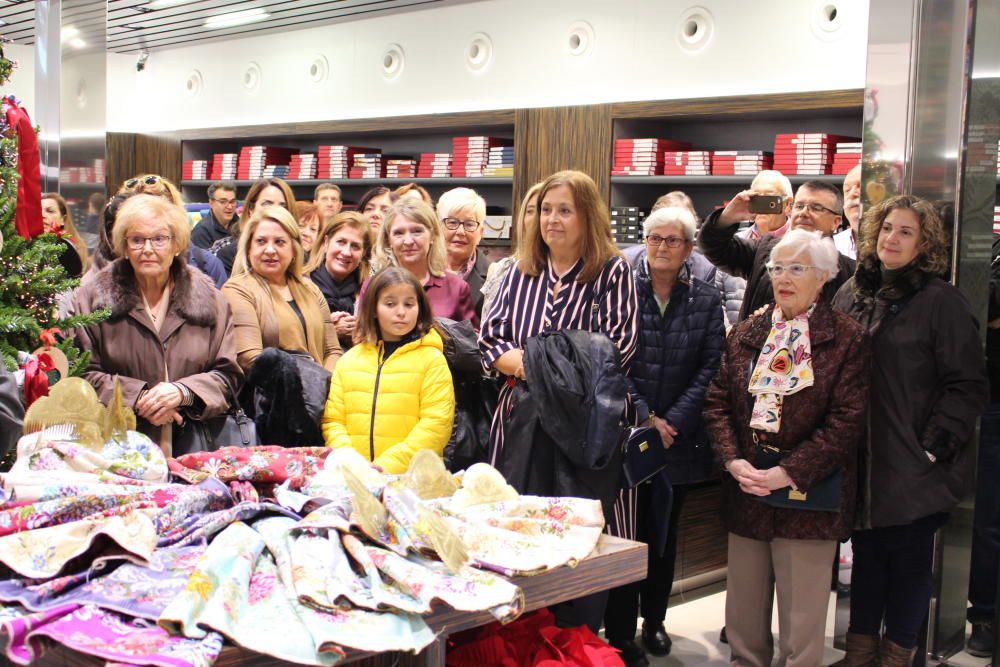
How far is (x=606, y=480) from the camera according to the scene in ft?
11.3

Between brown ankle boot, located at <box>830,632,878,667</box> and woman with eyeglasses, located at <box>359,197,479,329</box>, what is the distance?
5.74 ft

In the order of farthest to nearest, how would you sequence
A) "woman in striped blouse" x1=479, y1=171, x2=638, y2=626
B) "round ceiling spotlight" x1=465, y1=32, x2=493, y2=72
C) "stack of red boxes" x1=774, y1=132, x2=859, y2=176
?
1. "round ceiling spotlight" x1=465, y1=32, x2=493, y2=72
2. "stack of red boxes" x1=774, y1=132, x2=859, y2=176
3. "woman in striped blouse" x1=479, y1=171, x2=638, y2=626

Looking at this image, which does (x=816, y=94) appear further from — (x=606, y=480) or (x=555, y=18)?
(x=606, y=480)

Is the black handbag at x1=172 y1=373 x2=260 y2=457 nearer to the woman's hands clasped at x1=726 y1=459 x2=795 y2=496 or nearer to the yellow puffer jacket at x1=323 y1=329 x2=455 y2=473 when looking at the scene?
the yellow puffer jacket at x1=323 y1=329 x2=455 y2=473

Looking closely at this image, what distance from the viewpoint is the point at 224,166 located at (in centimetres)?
988

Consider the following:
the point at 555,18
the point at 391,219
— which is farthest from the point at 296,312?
the point at 555,18

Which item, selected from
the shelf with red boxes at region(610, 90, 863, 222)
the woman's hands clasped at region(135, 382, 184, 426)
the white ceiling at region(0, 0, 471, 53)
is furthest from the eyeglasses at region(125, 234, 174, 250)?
the white ceiling at region(0, 0, 471, 53)

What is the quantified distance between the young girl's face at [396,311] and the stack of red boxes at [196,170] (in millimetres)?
7058

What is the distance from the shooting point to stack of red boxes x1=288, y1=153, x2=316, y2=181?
9.27m

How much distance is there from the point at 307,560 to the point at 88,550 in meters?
0.37

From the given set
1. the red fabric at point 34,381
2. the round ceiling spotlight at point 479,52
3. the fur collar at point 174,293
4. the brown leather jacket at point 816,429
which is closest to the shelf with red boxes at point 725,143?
the round ceiling spotlight at point 479,52

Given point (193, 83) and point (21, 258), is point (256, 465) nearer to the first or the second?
point (21, 258)

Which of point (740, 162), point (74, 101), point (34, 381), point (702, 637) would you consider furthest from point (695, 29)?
point (34, 381)

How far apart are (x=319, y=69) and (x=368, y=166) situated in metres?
1.33
